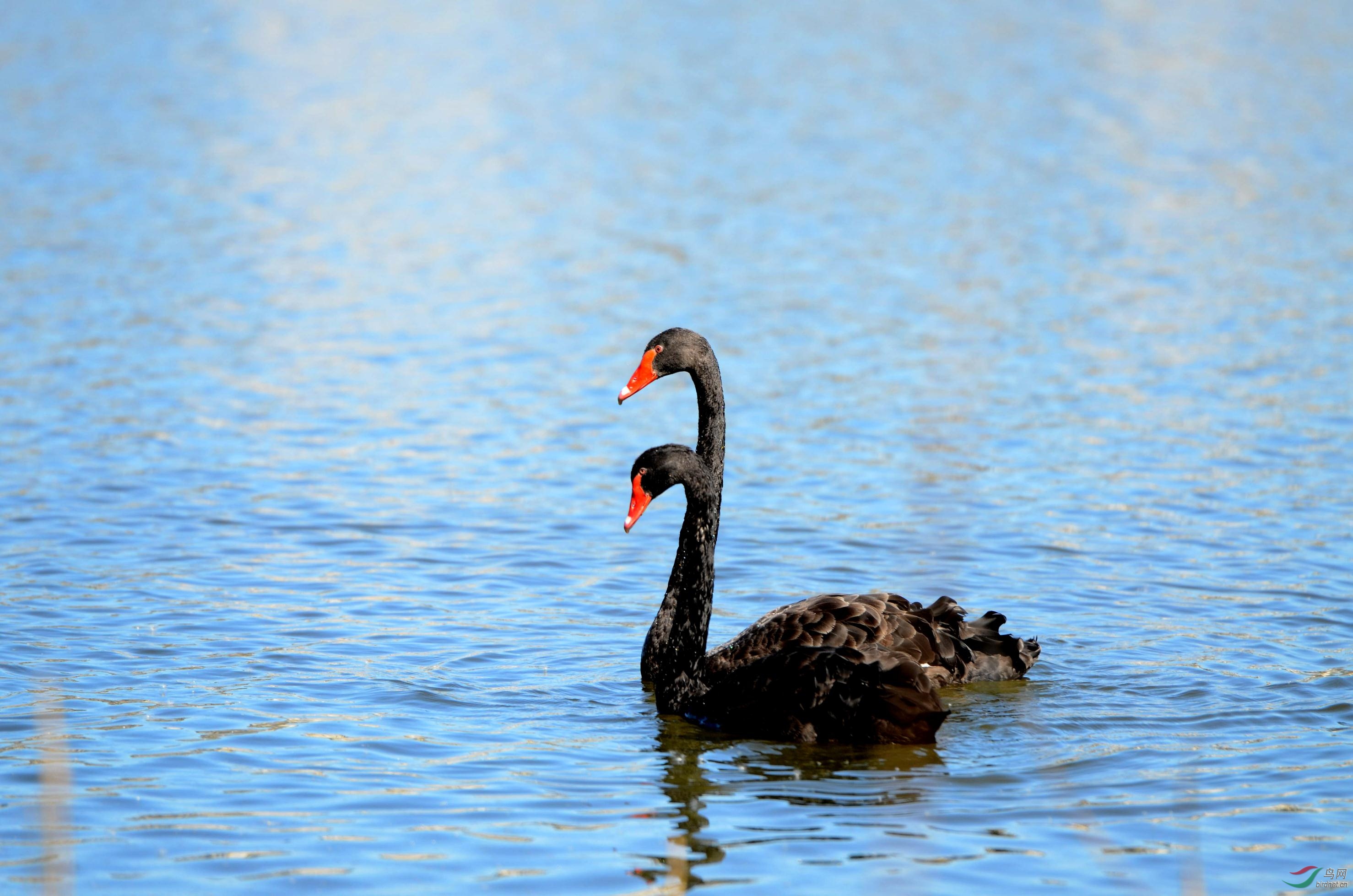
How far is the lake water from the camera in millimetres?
6176

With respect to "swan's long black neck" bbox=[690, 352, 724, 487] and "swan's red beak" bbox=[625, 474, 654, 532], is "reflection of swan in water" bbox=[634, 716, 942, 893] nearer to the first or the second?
"swan's red beak" bbox=[625, 474, 654, 532]

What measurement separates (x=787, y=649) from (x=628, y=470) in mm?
4846

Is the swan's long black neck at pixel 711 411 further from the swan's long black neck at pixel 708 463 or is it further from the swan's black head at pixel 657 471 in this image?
the swan's black head at pixel 657 471

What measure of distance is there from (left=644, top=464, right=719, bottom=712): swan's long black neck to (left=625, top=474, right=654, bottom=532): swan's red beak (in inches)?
9.4

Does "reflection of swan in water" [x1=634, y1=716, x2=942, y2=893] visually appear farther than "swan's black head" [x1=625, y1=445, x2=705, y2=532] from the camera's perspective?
No

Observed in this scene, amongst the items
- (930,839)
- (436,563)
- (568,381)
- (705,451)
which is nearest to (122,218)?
(568,381)

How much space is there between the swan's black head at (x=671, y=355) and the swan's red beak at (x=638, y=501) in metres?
0.45

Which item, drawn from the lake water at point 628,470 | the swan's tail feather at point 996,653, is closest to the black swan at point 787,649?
the swan's tail feather at point 996,653

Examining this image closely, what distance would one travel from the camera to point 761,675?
7250 millimetres

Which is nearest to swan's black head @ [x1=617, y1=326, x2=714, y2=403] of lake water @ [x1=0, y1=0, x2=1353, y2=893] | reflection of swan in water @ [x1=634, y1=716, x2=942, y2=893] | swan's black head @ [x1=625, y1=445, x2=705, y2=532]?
swan's black head @ [x1=625, y1=445, x2=705, y2=532]

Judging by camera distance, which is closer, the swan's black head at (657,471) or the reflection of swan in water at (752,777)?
the reflection of swan in water at (752,777)

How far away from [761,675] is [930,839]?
148 cm

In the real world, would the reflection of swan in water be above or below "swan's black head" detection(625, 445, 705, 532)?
below

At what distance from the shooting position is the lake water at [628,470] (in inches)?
243
